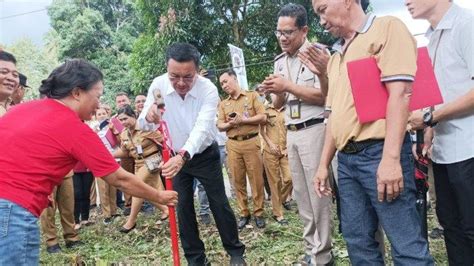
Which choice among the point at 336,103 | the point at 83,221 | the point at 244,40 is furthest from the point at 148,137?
the point at 244,40

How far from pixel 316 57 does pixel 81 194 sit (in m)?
4.09

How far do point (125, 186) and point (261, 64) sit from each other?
33.2 feet

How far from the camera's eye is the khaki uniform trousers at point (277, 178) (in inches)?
192

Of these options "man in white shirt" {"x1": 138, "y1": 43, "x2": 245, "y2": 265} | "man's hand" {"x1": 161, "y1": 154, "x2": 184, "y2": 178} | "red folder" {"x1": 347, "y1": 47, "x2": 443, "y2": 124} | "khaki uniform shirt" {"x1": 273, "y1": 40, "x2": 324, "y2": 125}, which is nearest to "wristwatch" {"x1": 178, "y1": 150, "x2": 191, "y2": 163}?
"man's hand" {"x1": 161, "y1": 154, "x2": 184, "y2": 178}

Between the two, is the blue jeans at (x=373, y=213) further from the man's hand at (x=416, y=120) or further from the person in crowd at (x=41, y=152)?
the person in crowd at (x=41, y=152)

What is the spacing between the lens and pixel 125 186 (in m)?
2.36

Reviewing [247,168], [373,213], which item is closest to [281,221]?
[247,168]

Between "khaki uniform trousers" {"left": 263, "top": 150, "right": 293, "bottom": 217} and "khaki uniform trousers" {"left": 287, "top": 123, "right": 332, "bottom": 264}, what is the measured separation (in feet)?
5.96

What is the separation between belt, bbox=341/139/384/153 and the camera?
1901 mm

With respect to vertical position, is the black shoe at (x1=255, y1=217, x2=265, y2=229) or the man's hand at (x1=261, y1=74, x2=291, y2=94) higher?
the man's hand at (x1=261, y1=74, x2=291, y2=94)

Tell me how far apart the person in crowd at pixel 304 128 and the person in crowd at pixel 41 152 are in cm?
116

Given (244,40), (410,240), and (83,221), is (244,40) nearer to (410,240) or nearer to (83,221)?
(83,221)

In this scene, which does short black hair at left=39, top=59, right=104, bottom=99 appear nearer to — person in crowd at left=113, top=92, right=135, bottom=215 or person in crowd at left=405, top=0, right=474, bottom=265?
person in crowd at left=405, top=0, right=474, bottom=265

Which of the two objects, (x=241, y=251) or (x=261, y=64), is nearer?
(x=241, y=251)
